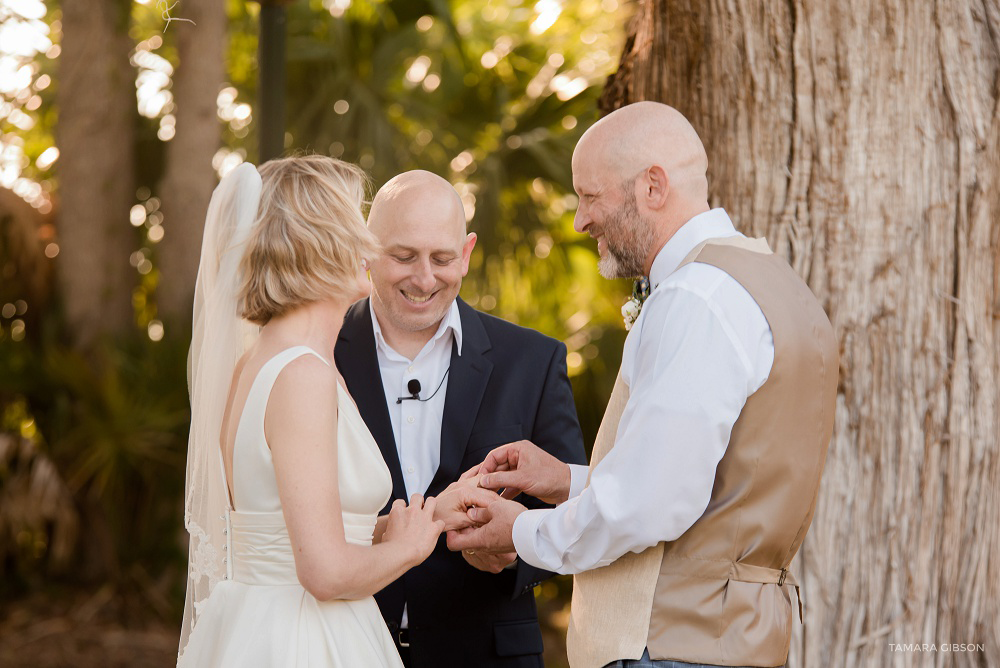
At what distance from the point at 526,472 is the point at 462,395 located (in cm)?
38

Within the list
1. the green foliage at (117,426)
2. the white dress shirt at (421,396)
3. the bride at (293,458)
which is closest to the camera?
the bride at (293,458)

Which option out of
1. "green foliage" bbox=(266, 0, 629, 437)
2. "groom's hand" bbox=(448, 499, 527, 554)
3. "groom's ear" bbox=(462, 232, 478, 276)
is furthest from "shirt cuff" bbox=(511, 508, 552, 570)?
"green foliage" bbox=(266, 0, 629, 437)

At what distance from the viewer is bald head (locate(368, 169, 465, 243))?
329 centimetres

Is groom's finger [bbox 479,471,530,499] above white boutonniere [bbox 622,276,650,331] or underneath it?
underneath

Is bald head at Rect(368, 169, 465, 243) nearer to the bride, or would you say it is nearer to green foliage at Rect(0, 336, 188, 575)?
the bride

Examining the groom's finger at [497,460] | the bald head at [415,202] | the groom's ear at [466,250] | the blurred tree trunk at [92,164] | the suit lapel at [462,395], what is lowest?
the groom's finger at [497,460]

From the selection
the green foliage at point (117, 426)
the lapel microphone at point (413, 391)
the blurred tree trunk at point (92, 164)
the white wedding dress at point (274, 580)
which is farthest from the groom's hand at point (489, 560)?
the blurred tree trunk at point (92, 164)

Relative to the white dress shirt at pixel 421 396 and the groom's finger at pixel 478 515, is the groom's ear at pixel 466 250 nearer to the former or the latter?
the white dress shirt at pixel 421 396

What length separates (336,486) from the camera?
2.31 meters

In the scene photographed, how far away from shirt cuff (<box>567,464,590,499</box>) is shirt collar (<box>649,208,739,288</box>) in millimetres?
793

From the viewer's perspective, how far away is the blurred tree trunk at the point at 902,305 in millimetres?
3061

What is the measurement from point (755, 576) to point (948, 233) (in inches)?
55.2

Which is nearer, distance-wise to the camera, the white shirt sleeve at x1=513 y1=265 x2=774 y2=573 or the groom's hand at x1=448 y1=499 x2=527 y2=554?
the white shirt sleeve at x1=513 y1=265 x2=774 y2=573

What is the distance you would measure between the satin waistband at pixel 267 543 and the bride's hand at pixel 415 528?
73 mm
